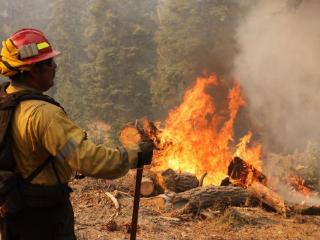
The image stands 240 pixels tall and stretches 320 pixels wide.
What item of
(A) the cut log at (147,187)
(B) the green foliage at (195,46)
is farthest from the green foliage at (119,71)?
(A) the cut log at (147,187)

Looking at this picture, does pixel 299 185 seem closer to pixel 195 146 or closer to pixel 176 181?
pixel 195 146

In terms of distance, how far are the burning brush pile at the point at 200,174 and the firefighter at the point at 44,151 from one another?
572 cm

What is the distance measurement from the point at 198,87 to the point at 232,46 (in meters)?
6.41

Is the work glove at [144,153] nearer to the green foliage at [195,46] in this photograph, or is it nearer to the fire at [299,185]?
the fire at [299,185]

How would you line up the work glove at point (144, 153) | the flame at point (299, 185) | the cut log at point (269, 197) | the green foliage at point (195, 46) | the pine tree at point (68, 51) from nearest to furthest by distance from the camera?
the work glove at point (144, 153)
the cut log at point (269, 197)
the flame at point (299, 185)
the green foliage at point (195, 46)
the pine tree at point (68, 51)

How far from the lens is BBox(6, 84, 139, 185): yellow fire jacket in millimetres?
3057

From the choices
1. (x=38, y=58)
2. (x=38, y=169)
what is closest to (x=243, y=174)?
(x=38, y=169)

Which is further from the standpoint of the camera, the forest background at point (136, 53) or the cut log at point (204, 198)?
the forest background at point (136, 53)

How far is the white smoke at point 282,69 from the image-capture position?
17.4m

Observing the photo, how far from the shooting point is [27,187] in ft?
10.8

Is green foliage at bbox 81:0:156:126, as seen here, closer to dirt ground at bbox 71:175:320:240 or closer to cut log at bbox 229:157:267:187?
cut log at bbox 229:157:267:187

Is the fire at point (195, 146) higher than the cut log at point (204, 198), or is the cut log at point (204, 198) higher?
the fire at point (195, 146)

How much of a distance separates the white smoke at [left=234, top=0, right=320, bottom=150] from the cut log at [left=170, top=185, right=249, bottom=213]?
9896 millimetres

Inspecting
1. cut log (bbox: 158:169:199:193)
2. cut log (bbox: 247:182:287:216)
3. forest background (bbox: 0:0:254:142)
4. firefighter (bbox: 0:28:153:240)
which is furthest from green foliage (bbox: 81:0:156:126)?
firefighter (bbox: 0:28:153:240)
